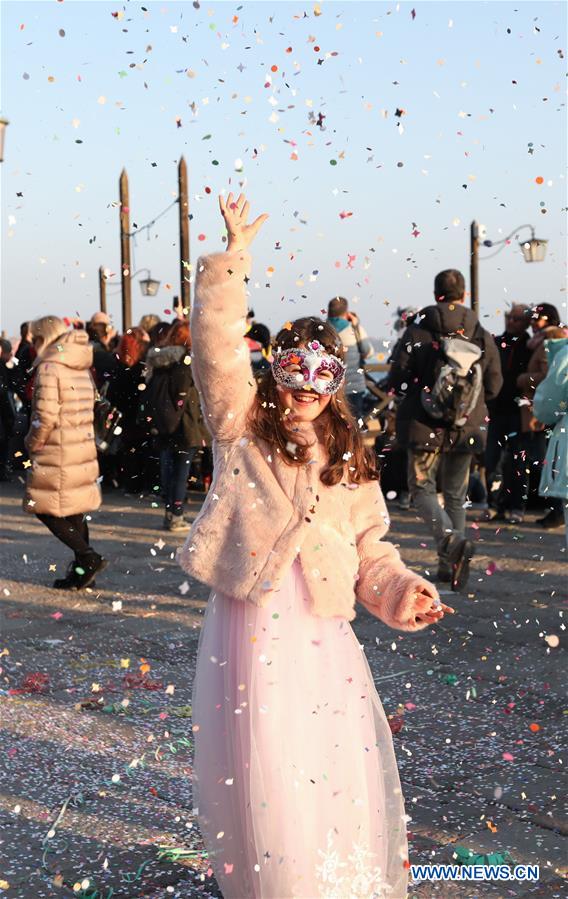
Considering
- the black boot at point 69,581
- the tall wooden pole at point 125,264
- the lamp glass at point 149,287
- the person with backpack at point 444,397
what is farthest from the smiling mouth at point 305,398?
the lamp glass at point 149,287

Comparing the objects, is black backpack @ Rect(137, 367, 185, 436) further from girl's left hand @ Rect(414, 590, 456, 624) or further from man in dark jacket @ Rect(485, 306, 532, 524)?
girl's left hand @ Rect(414, 590, 456, 624)

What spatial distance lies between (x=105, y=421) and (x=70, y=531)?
4928 mm

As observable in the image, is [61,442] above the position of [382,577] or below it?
below

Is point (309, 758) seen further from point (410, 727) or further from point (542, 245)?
point (542, 245)

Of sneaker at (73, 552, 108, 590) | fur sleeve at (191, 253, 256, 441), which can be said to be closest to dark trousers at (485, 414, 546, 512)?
sneaker at (73, 552, 108, 590)

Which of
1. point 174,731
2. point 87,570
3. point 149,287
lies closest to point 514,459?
point 87,570

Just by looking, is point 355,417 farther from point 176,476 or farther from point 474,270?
point 474,270

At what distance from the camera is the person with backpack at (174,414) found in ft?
37.9

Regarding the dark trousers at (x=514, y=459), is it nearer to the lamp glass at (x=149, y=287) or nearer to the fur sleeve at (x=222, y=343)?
the fur sleeve at (x=222, y=343)

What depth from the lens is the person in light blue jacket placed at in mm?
7086

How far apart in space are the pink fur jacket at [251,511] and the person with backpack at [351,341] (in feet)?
29.2

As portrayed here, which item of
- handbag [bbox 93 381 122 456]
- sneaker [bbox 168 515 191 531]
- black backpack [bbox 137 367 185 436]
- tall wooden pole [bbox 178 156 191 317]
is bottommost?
sneaker [bbox 168 515 191 531]

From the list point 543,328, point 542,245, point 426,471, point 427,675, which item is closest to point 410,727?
point 427,675

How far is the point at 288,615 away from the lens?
3764 millimetres
